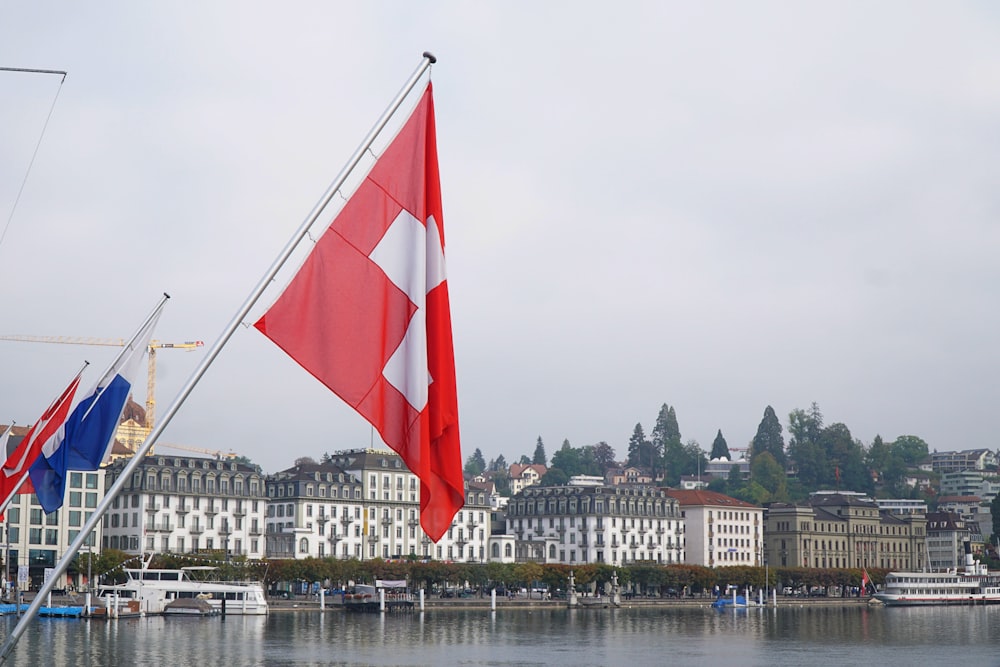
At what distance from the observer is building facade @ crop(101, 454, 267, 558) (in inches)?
4552

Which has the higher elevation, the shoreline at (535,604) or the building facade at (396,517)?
the building facade at (396,517)

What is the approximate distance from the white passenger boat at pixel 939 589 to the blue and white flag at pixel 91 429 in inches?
5372

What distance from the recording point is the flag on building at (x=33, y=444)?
2456 centimetres

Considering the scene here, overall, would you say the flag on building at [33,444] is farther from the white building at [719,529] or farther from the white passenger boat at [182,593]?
the white building at [719,529]

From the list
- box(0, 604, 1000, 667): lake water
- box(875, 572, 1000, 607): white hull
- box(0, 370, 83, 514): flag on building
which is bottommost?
box(875, 572, 1000, 607): white hull

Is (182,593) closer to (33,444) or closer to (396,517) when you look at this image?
(396,517)

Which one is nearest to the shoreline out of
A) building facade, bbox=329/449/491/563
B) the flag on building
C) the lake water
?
the lake water

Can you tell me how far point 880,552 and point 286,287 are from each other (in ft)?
590

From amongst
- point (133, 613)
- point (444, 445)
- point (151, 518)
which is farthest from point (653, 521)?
point (444, 445)

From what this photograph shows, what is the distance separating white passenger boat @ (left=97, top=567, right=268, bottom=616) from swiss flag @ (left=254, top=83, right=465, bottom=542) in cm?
7860

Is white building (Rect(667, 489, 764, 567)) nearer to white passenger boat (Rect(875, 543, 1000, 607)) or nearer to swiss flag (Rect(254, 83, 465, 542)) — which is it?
white passenger boat (Rect(875, 543, 1000, 607))

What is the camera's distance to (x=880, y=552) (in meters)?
184

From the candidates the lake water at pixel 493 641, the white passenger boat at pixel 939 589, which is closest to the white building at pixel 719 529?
the white passenger boat at pixel 939 589

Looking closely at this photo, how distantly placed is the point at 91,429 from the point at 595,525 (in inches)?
5034
